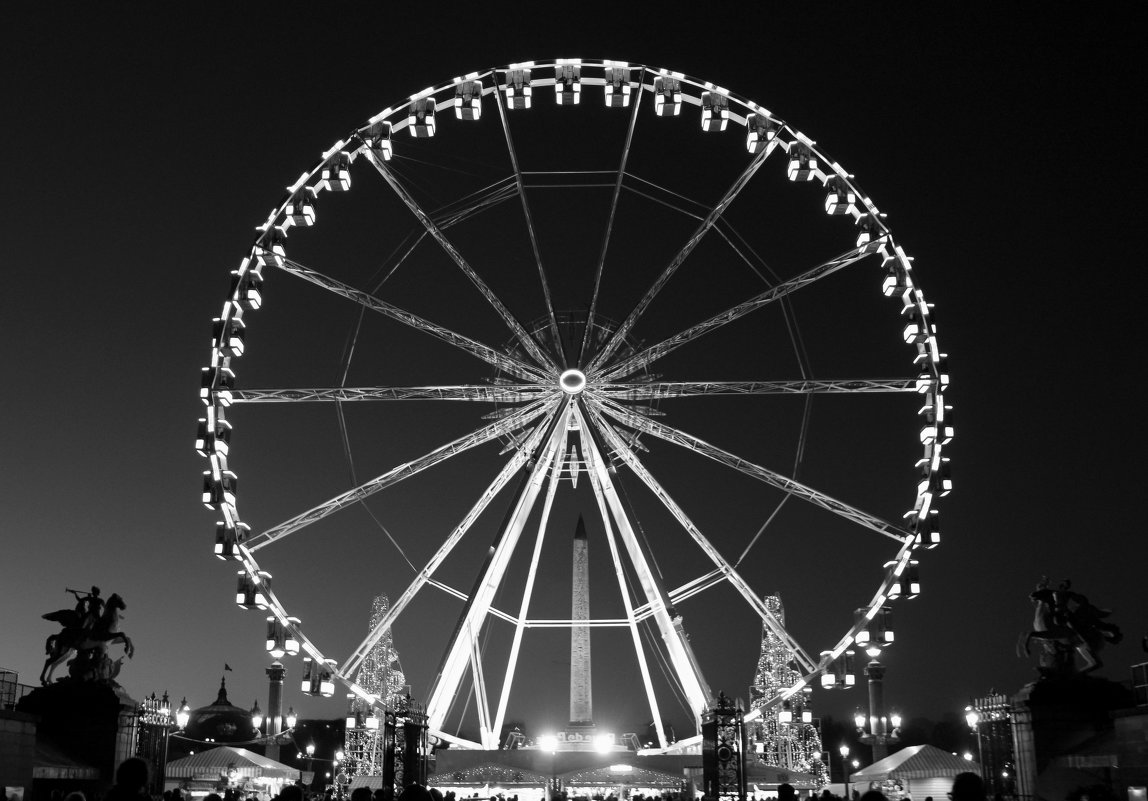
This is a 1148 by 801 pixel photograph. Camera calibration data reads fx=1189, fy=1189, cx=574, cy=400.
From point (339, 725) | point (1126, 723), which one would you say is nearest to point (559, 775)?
point (1126, 723)

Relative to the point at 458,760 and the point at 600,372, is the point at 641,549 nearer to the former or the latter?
the point at 600,372

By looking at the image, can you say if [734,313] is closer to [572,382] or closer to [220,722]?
[572,382]

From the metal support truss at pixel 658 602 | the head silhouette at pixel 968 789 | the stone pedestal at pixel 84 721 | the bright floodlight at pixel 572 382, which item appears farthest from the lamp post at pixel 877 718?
the head silhouette at pixel 968 789

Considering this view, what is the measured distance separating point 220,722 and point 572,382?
47236 mm

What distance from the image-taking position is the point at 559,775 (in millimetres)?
25250

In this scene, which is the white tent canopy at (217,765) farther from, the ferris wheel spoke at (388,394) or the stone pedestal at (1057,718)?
the stone pedestal at (1057,718)

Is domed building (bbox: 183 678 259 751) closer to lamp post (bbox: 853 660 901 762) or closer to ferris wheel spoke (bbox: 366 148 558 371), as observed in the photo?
lamp post (bbox: 853 660 901 762)

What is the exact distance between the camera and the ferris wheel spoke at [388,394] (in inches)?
938

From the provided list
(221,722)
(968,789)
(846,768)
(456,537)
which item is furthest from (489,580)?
(221,722)

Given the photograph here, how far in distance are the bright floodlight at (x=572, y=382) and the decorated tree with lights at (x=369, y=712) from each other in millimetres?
6285

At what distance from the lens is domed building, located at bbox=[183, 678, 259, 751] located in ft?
209

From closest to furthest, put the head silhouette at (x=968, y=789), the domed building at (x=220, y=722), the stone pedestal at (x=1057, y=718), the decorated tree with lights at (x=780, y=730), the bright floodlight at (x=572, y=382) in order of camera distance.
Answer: the head silhouette at (x=968, y=789), the stone pedestal at (x=1057, y=718), the bright floodlight at (x=572, y=382), the decorated tree with lights at (x=780, y=730), the domed building at (x=220, y=722)

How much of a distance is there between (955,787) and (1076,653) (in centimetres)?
1821

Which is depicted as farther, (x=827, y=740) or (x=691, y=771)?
(x=827, y=740)
